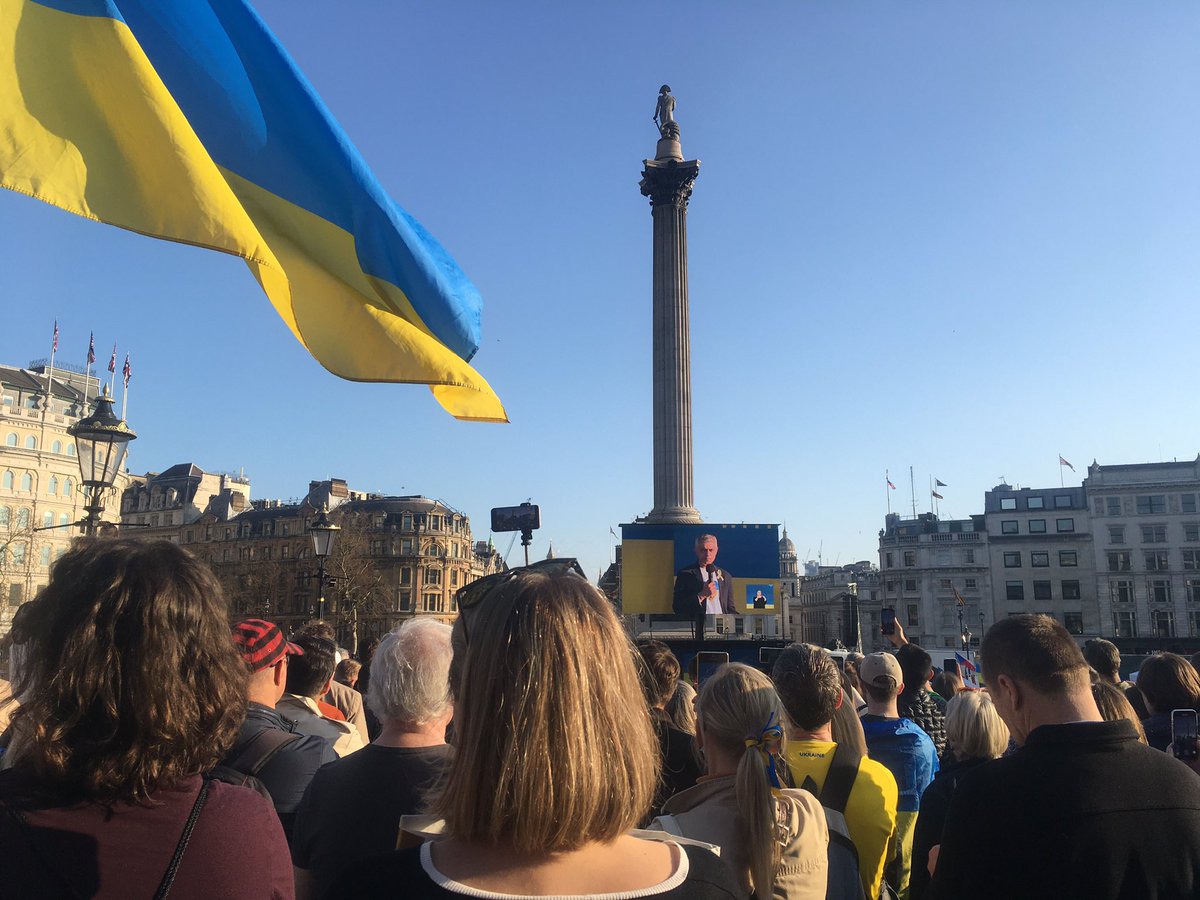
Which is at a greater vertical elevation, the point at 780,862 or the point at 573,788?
the point at 573,788

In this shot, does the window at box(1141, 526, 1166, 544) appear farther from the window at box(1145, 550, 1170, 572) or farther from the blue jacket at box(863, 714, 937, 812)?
the blue jacket at box(863, 714, 937, 812)

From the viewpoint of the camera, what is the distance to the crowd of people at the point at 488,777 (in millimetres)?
1903

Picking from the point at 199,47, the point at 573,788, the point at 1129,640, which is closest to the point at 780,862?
the point at 573,788

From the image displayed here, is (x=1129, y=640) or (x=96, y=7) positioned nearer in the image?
(x=96, y=7)

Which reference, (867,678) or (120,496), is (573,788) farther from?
(120,496)

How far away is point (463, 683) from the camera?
2053 mm

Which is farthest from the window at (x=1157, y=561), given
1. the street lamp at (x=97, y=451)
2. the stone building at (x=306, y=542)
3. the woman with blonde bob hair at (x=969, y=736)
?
the street lamp at (x=97, y=451)

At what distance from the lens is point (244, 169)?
547 centimetres

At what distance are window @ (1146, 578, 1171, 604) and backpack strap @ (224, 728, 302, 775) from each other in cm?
8223

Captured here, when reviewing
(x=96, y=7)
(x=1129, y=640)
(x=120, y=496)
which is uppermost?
(x=120, y=496)

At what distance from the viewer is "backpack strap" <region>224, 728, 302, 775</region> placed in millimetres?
3973

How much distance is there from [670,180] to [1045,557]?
52921 millimetres

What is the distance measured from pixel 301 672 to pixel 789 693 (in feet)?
9.92

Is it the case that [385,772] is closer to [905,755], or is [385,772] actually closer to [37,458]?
[905,755]
